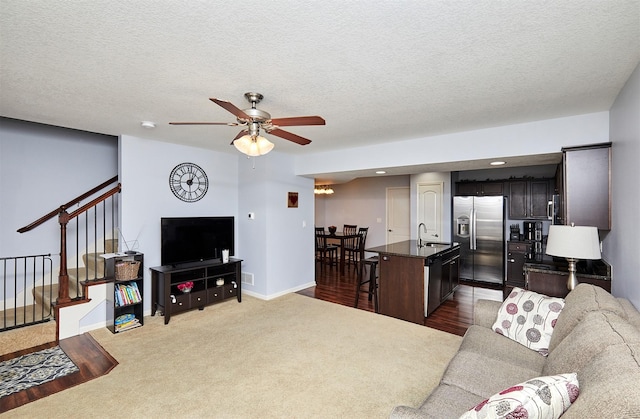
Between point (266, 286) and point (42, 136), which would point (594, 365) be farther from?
point (42, 136)

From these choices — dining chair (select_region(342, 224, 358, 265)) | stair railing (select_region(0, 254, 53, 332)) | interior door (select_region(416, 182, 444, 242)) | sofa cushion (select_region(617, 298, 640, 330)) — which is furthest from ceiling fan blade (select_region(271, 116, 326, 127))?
dining chair (select_region(342, 224, 358, 265))

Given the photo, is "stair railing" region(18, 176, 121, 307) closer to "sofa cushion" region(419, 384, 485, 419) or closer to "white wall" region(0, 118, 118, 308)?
"white wall" region(0, 118, 118, 308)

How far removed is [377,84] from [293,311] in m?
3.10

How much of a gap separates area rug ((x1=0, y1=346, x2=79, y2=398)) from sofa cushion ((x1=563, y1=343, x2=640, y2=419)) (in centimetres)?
355

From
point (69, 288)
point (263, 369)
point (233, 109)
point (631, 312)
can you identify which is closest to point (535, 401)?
point (631, 312)

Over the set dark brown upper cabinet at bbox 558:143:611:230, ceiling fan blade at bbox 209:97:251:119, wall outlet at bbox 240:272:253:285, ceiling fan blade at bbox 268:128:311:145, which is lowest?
wall outlet at bbox 240:272:253:285

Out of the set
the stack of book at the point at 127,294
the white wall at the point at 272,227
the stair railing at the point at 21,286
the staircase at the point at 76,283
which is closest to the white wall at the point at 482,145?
the white wall at the point at 272,227

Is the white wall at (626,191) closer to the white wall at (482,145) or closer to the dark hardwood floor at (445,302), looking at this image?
the white wall at (482,145)

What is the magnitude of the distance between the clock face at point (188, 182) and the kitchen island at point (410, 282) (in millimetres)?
2840

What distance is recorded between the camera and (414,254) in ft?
12.4

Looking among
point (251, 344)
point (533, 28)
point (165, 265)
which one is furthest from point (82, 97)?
point (533, 28)

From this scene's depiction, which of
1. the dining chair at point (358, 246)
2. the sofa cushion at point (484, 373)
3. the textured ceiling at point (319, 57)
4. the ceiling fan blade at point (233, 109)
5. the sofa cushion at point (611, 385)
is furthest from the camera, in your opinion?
the dining chair at point (358, 246)

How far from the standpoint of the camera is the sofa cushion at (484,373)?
1641 millimetres

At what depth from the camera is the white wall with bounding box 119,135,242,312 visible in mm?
3902
